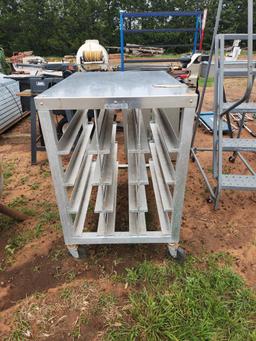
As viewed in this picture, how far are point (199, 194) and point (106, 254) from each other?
1286 mm

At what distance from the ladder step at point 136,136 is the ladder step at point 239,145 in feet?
3.14

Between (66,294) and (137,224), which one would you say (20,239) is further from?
(137,224)

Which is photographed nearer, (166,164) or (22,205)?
(166,164)

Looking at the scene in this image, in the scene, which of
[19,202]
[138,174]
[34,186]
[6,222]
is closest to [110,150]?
[138,174]

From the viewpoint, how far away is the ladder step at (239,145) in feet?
8.10

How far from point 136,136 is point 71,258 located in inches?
42.4

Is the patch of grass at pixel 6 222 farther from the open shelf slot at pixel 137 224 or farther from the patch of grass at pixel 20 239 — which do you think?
the open shelf slot at pixel 137 224

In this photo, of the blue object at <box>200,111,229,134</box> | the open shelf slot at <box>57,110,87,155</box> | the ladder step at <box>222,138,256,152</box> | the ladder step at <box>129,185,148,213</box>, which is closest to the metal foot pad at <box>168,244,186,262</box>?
the ladder step at <box>129,185,148,213</box>

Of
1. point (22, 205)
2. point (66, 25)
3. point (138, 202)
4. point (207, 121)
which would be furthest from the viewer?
point (66, 25)

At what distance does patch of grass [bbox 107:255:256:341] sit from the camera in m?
1.45

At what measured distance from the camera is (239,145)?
2.50 m

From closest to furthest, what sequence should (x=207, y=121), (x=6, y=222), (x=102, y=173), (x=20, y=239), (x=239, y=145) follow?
(x=102, y=173), (x=20, y=239), (x=6, y=222), (x=239, y=145), (x=207, y=121)

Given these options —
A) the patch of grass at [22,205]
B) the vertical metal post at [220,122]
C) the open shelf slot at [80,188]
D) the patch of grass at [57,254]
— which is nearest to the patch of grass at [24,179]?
the patch of grass at [22,205]

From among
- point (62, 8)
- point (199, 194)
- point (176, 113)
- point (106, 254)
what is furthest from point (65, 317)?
point (62, 8)
